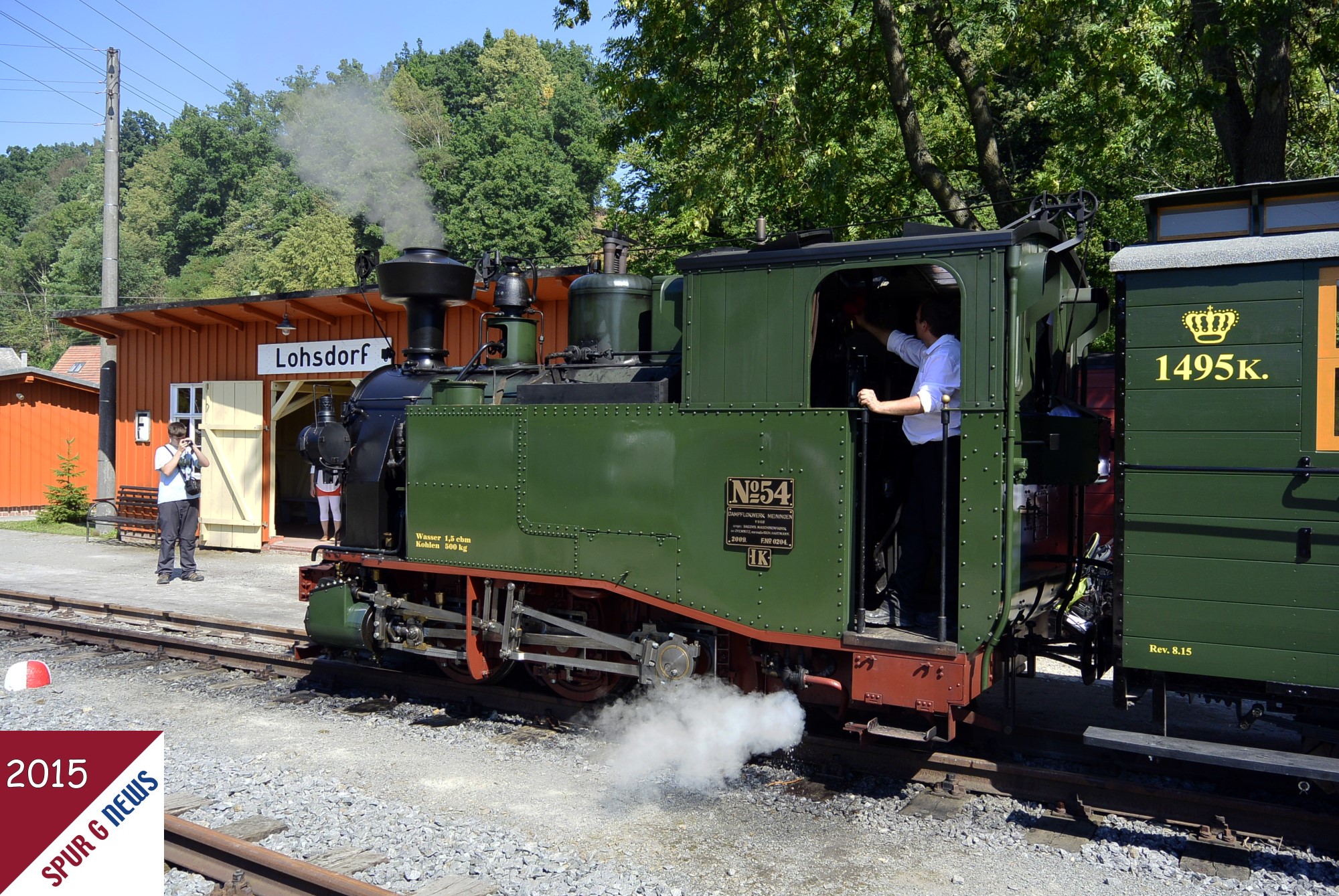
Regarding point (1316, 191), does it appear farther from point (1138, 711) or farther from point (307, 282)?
point (307, 282)

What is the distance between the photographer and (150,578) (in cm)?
1331

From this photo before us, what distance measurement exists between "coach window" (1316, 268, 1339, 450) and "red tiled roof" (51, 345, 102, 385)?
1711 inches

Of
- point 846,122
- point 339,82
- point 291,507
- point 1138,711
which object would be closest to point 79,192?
point 339,82

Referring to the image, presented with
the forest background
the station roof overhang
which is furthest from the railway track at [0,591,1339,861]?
the station roof overhang

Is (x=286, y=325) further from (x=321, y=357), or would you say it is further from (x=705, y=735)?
(x=705, y=735)

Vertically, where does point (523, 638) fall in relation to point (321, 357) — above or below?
below

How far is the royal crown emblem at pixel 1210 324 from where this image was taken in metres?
4.51

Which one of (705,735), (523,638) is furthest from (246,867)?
(705,735)

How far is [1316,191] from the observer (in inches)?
178

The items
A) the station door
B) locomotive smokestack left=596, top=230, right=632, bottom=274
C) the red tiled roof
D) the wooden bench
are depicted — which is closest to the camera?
locomotive smokestack left=596, top=230, right=632, bottom=274

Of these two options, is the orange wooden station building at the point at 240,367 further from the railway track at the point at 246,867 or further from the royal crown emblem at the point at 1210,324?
the royal crown emblem at the point at 1210,324

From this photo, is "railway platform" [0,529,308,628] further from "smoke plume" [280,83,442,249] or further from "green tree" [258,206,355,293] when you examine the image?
"green tree" [258,206,355,293]

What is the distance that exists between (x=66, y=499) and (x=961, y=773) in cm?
2041

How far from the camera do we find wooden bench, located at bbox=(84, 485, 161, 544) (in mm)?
16641
